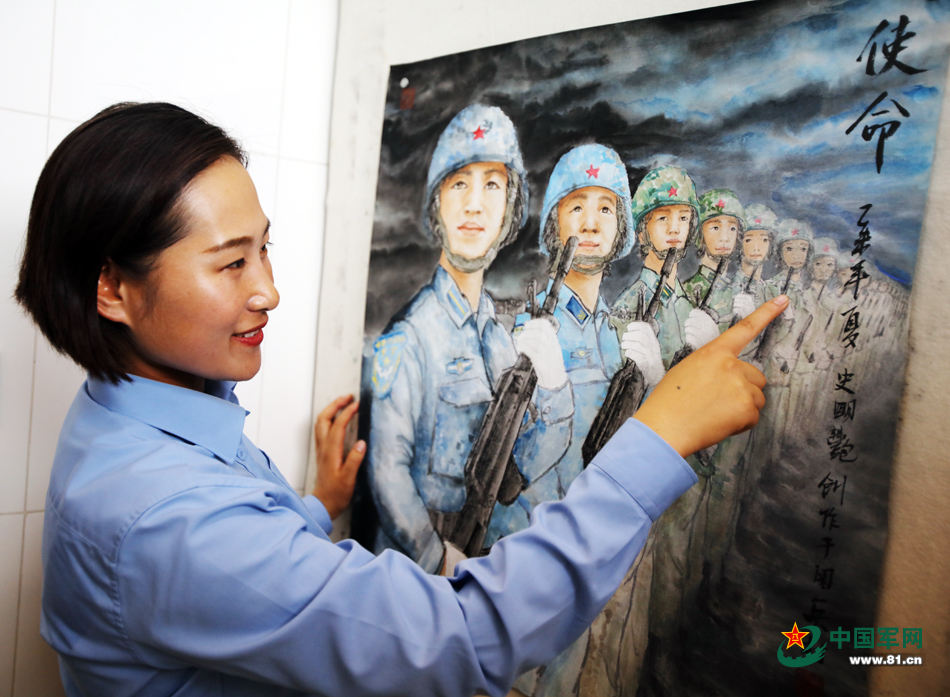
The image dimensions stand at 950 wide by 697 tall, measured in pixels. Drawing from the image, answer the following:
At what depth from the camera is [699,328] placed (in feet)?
2.57

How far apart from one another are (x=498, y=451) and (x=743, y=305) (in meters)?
0.38

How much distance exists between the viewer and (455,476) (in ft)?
3.31

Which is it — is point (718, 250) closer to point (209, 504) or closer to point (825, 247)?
point (825, 247)

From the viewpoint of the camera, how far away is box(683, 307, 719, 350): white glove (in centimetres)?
77

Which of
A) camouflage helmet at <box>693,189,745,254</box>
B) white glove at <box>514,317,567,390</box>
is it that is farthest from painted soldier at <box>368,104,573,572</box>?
camouflage helmet at <box>693,189,745,254</box>

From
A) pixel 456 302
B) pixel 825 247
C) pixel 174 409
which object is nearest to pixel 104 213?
pixel 174 409

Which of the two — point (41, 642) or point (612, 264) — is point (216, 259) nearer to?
point (612, 264)

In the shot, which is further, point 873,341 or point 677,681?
point 677,681

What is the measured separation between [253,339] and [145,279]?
0.41ft

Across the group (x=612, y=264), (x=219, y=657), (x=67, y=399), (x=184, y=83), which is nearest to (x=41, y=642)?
(x=67, y=399)

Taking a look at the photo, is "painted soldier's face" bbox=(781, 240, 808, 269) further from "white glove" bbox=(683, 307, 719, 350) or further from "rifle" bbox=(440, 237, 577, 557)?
"rifle" bbox=(440, 237, 577, 557)

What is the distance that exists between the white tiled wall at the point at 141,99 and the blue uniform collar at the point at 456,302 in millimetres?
336

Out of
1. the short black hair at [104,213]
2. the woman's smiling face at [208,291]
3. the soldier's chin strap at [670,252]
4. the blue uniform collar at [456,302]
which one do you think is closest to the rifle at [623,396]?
the soldier's chin strap at [670,252]

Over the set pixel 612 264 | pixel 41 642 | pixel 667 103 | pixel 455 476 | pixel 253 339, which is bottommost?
pixel 41 642
